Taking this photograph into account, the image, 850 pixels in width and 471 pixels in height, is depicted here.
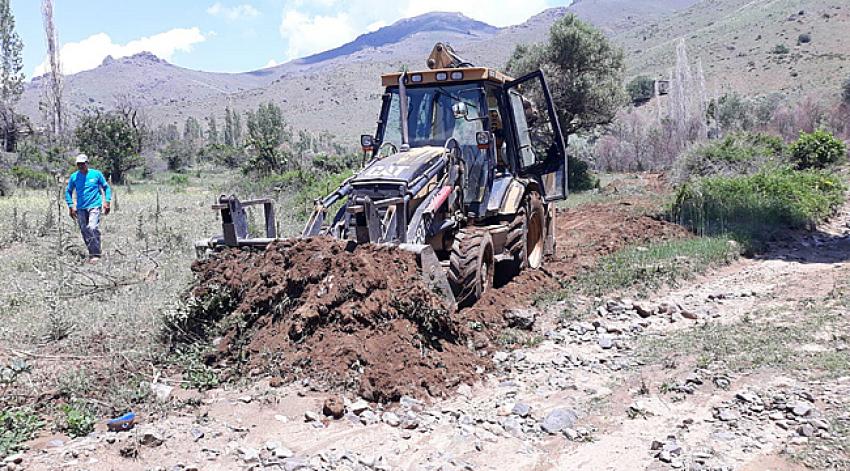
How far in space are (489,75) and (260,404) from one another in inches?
189

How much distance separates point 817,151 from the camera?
17531 mm

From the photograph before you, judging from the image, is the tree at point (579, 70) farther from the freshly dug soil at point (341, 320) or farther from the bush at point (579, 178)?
the freshly dug soil at point (341, 320)

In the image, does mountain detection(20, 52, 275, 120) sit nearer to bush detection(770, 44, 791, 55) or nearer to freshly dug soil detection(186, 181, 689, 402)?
bush detection(770, 44, 791, 55)

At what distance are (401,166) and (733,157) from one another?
13.1 m

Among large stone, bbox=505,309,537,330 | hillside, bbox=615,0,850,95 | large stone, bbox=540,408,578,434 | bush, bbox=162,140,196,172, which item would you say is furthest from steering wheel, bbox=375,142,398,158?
hillside, bbox=615,0,850,95

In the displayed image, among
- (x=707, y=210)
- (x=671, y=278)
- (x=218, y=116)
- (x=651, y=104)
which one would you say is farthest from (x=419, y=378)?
(x=218, y=116)

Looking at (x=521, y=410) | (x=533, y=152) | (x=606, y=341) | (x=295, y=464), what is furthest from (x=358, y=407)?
(x=533, y=152)

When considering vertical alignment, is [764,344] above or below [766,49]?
below

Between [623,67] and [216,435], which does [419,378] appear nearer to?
[216,435]

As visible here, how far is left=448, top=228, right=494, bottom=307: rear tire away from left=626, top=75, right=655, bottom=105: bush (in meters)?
41.1

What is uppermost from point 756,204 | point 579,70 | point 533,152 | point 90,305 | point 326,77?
point 326,77

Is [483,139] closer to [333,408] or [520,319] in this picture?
[520,319]

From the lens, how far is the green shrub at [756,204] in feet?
39.2

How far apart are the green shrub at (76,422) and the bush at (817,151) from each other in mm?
17467
